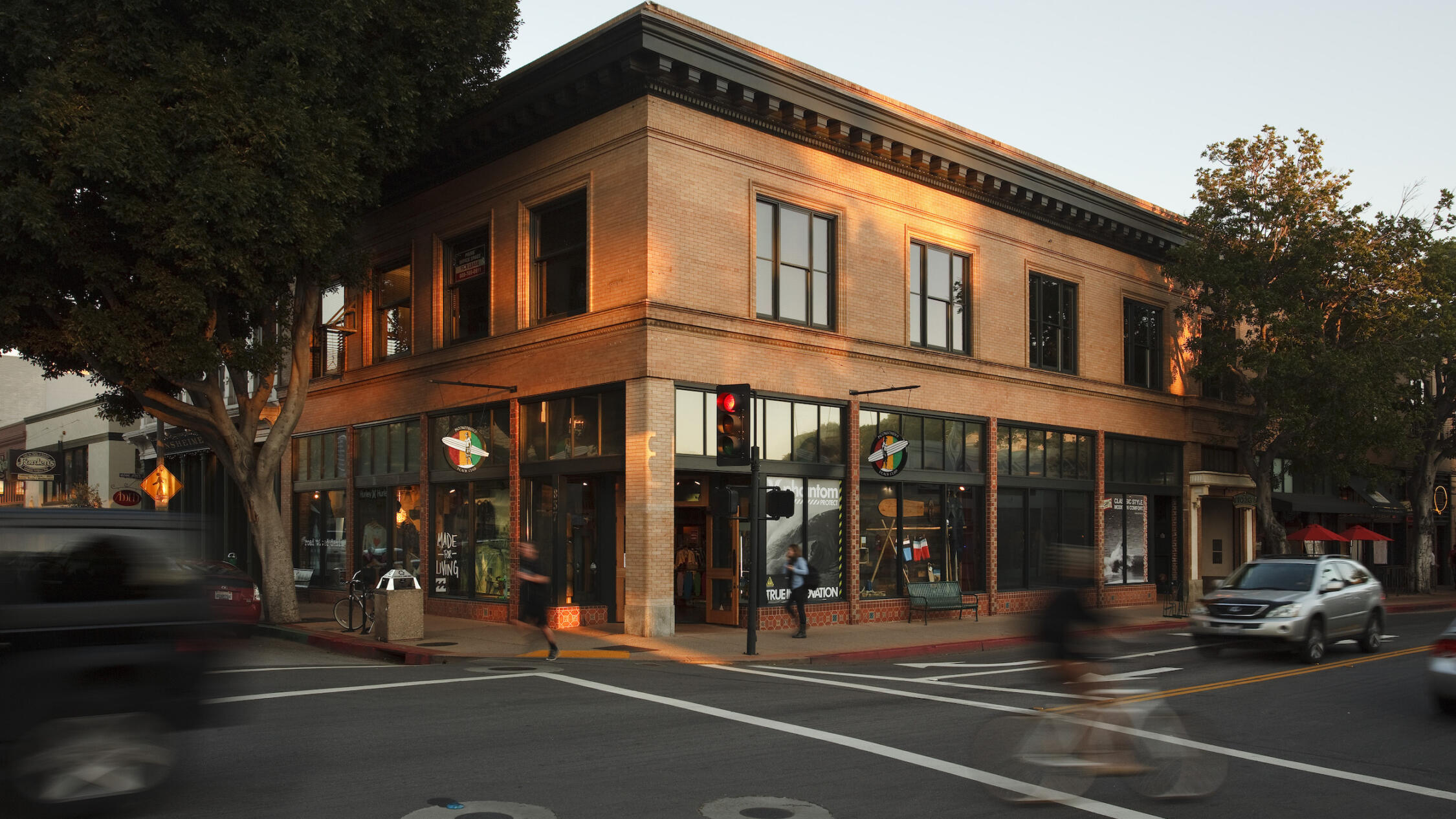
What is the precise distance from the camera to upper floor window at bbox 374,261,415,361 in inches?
1042

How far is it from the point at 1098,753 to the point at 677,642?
38.8 feet

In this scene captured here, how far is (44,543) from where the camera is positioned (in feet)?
22.9

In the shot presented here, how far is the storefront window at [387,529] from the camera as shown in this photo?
25.6 meters

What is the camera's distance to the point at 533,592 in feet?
53.4

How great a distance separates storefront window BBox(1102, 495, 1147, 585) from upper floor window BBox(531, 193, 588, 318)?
1543 cm

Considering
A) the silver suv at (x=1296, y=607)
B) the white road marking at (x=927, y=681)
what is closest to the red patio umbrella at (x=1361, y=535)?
the silver suv at (x=1296, y=607)

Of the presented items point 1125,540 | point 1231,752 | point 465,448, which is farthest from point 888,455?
point 1231,752

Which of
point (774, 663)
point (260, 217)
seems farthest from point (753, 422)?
point (260, 217)

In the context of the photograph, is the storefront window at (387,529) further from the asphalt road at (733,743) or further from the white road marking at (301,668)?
the asphalt road at (733,743)

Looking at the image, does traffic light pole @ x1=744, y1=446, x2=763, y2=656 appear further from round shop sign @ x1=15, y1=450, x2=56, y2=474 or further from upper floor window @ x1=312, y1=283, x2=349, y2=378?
round shop sign @ x1=15, y1=450, x2=56, y2=474

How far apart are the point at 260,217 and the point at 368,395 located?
396 inches

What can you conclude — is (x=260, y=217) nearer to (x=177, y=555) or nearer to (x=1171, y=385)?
(x=177, y=555)

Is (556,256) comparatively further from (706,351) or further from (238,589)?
(238,589)

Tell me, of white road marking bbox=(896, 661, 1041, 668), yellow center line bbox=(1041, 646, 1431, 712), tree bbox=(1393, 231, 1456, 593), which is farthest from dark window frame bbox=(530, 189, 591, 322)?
tree bbox=(1393, 231, 1456, 593)
